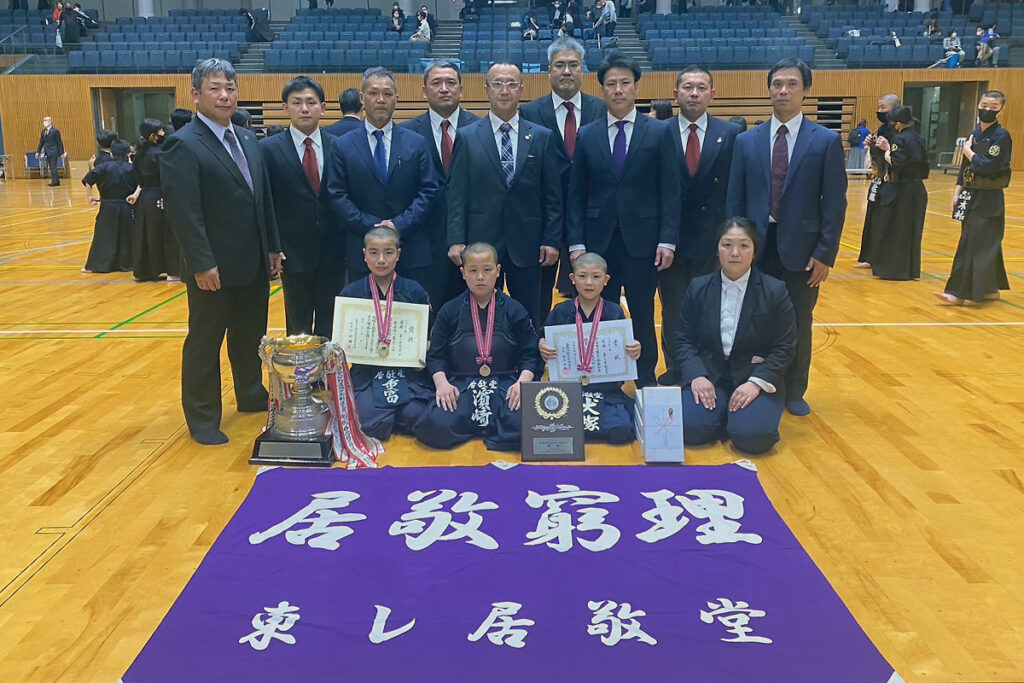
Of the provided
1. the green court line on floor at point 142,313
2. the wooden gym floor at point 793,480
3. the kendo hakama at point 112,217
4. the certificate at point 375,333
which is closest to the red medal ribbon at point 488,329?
the certificate at point 375,333

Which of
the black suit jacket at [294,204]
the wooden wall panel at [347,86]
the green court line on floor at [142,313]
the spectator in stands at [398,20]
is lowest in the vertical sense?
the green court line on floor at [142,313]

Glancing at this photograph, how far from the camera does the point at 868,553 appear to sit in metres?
2.79

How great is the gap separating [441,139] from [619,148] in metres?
0.94

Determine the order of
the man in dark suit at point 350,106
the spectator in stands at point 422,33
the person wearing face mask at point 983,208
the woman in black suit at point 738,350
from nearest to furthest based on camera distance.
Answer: the woman in black suit at point 738,350, the man in dark suit at point 350,106, the person wearing face mask at point 983,208, the spectator in stands at point 422,33

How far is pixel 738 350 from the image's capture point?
12.5 ft

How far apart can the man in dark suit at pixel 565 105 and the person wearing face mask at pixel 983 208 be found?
121 inches

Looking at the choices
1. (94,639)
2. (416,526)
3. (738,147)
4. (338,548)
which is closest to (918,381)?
(738,147)

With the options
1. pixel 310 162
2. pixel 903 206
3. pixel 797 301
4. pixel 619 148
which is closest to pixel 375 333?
pixel 310 162

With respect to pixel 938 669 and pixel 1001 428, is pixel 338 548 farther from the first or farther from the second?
pixel 1001 428

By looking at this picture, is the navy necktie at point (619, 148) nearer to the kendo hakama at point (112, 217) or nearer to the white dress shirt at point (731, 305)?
the white dress shirt at point (731, 305)

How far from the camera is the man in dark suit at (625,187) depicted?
13.3 ft

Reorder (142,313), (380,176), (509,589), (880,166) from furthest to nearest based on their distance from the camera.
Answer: (880,166)
(142,313)
(380,176)
(509,589)

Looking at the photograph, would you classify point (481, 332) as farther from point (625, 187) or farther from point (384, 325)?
point (625, 187)

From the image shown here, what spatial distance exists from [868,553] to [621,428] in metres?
1.24
